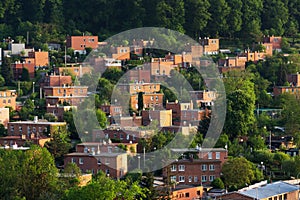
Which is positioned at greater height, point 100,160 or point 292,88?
point 292,88

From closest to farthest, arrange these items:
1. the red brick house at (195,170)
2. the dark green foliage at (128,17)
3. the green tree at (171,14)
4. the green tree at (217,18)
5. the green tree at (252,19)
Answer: the red brick house at (195,170)
the green tree at (171,14)
the dark green foliage at (128,17)
the green tree at (217,18)
the green tree at (252,19)

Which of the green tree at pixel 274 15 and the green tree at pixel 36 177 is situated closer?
the green tree at pixel 36 177

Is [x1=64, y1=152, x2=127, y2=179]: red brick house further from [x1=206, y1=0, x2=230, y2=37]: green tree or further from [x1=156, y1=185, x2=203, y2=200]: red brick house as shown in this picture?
[x1=206, y1=0, x2=230, y2=37]: green tree

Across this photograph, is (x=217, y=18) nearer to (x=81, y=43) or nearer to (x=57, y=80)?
(x=81, y=43)

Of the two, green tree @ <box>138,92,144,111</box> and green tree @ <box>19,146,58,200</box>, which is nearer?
green tree @ <box>19,146,58,200</box>

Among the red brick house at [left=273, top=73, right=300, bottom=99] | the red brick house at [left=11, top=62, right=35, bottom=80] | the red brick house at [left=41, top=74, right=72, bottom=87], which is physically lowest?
the red brick house at [left=273, top=73, right=300, bottom=99]

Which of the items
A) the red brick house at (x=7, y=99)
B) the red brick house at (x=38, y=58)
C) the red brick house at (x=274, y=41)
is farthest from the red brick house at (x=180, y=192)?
the red brick house at (x=274, y=41)

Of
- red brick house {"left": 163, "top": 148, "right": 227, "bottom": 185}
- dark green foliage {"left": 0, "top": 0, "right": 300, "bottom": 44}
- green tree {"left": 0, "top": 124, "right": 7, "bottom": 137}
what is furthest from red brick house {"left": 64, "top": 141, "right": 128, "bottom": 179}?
dark green foliage {"left": 0, "top": 0, "right": 300, "bottom": 44}

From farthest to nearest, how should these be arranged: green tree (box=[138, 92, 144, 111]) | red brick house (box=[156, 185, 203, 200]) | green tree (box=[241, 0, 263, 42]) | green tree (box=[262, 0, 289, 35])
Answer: green tree (box=[262, 0, 289, 35]), green tree (box=[241, 0, 263, 42]), green tree (box=[138, 92, 144, 111]), red brick house (box=[156, 185, 203, 200])

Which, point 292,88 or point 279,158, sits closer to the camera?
point 279,158

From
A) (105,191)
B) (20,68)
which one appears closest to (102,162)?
(105,191)

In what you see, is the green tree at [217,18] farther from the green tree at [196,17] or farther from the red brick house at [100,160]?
the red brick house at [100,160]

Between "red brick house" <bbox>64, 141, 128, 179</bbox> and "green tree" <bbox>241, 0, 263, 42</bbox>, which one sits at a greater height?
"green tree" <bbox>241, 0, 263, 42</bbox>

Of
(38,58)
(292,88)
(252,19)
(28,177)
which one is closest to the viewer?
(28,177)
